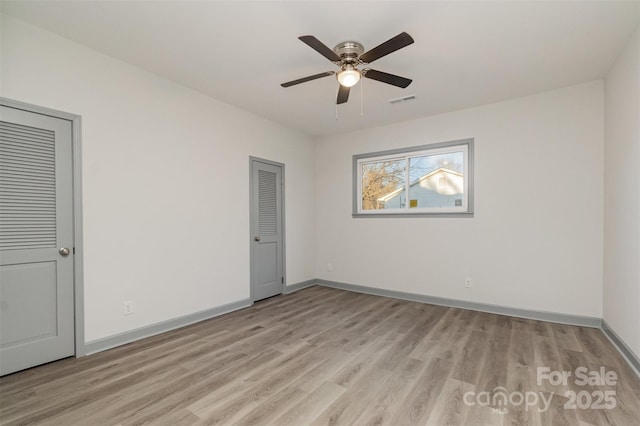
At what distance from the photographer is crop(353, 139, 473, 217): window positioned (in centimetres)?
433

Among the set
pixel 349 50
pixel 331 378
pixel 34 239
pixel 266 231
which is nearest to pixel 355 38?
pixel 349 50

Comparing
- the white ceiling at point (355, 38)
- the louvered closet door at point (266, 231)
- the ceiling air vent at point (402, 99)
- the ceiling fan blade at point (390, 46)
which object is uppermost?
the white ceiling at point (355, 38)

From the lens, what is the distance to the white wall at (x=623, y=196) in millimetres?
2480

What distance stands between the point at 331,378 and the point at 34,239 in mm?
2691

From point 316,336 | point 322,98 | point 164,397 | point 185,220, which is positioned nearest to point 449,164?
point 322,98

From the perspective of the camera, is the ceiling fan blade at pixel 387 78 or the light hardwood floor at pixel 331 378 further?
the ceiling fan blade at pixel 387 78

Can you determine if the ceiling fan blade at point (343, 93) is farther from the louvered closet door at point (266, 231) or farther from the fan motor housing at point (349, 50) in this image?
the louvered closet door at point (266, 231)

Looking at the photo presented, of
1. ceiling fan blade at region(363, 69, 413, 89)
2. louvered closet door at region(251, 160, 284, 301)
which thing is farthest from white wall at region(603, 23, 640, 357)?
louvered closet door at region(251, 160, 284, 301)

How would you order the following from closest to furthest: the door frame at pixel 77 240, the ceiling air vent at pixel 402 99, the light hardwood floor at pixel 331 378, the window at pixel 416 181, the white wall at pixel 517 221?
1. the light hardwood floor at pixel 331 378
2. the door frame at pixel 77 240
3. the white wall at pixel 517 221
4. the ceiling air vent at pixel 402 99
5. the window at pixel 416 181

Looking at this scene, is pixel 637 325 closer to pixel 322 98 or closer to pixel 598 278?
pixel 598 278

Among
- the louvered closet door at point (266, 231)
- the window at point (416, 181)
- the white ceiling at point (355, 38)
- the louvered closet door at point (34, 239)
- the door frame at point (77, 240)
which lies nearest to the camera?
the white ceiling at point (355, 38)

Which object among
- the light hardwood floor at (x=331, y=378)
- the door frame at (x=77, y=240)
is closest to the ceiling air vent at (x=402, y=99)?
the light hardwood floor at (x=331, y=378)

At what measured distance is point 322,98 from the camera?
3.88 metres

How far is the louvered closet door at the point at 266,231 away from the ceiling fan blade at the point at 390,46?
2.56m
